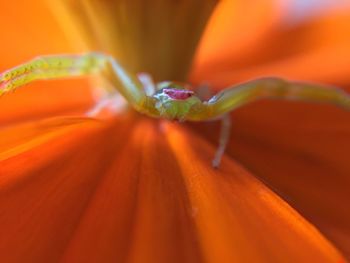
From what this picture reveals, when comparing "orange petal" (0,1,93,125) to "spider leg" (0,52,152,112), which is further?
"orange petal" (0,1,93,125)

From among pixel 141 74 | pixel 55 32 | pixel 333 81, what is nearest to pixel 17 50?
pixel 55 32

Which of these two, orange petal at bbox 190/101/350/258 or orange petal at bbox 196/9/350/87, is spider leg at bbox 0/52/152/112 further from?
orange petal at bbox 196/9/350/87

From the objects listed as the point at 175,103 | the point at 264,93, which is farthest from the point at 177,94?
the point at 264,93

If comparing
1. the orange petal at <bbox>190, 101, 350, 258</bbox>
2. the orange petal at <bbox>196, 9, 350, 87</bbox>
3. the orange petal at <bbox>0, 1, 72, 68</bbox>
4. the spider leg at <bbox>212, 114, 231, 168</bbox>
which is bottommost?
the orange petal at <bbox>190, 101, 350, 258</bbox>

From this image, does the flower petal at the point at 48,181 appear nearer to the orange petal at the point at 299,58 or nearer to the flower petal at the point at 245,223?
the flower petal at the point at 245,223

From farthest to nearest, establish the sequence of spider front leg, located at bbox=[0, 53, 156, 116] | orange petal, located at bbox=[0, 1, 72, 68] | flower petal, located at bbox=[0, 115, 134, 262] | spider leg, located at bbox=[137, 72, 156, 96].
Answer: orange petal, located at bbox=[0, 1, 72, 68] → spider leg, located at bbox=[137, 72, 156, 96] → spider front leg, located at bbox=[0, 53, 156, 116] → flower petal, located at bbox=[0, 115, 134, 262]

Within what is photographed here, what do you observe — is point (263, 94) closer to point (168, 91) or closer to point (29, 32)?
point (168, 91)

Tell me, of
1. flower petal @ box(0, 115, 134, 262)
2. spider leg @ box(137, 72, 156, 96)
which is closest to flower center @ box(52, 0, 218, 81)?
spider leg @ box(137, 72, 156, 96)

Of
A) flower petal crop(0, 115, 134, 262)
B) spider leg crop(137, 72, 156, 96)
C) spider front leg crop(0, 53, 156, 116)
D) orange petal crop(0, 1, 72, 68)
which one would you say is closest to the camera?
flower petal crop(0, 115, 134, 262)
